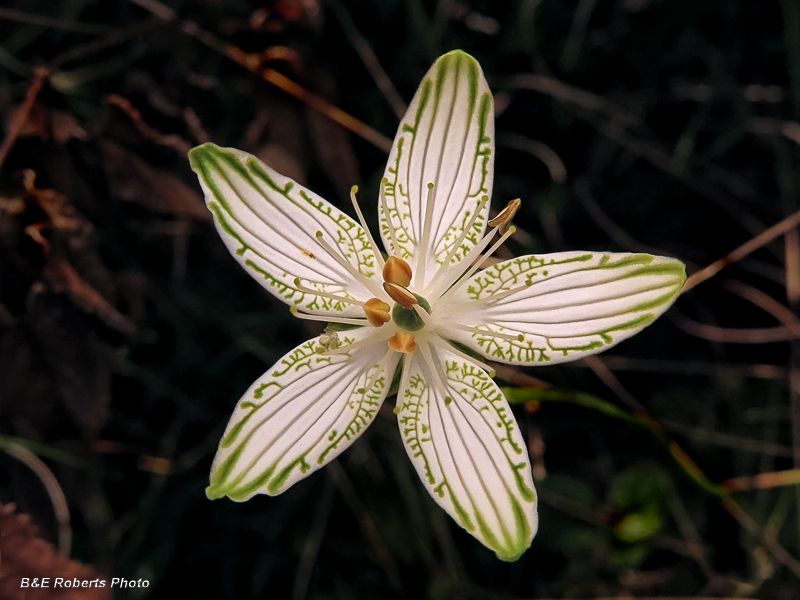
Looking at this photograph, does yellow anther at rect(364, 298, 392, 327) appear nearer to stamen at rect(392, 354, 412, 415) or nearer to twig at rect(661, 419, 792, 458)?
stamen at rect(392, 354, 412, 415)

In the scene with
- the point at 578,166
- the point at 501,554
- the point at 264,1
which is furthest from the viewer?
the point at 578,166

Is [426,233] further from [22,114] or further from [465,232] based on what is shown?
[22,114]

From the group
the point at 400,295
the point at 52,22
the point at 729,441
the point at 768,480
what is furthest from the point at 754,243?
the point at 52,22

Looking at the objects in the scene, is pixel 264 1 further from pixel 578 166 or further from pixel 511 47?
pixel 578 166

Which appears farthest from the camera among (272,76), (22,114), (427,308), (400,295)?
(272,76)

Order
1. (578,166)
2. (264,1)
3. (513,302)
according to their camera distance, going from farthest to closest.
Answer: (578,166)
(264,1)
(513,302)

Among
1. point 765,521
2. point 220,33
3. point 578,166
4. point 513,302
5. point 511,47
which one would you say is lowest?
point 765,521

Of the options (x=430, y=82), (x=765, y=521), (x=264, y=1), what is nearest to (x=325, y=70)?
(x=264, y=1)
